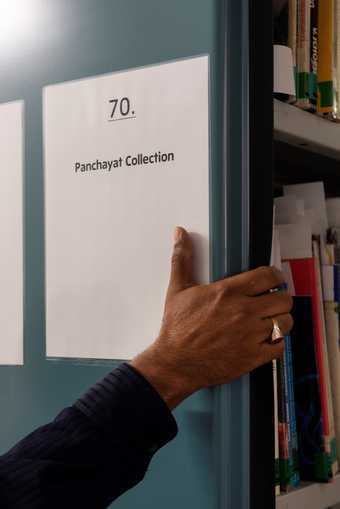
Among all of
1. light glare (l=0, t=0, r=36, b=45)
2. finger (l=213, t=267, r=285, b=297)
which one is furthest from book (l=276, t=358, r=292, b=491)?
light glare (l=0, t=0, r=36, b=45)

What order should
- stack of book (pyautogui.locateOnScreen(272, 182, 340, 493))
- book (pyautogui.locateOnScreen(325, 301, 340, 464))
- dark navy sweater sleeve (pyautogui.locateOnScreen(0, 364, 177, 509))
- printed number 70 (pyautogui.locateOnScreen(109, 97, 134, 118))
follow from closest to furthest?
dark navy sweater sleeve (pyautogui.locateOnScreen(0, 364, 177, 509))
printed number 70 (pyautogui.locateOnScreen(109, 97, 134, 118))
stack of book (pyautogui.locateOnScreen(272, 182, 340, 493))
book (pyautogui.locateOnScreen(325, 301, 340, 464))

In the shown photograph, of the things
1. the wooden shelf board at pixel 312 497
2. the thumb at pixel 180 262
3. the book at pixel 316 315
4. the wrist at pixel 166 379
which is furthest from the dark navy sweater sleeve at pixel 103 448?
the book at pixel 316 315

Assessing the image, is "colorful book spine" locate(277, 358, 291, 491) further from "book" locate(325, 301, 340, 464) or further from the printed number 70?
the printed number 70

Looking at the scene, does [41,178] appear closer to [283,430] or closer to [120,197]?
[120,197]

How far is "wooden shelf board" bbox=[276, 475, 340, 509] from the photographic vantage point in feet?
3.50

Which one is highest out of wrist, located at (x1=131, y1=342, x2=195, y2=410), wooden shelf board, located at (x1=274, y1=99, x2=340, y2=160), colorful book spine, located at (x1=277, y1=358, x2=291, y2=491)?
wooden shelf board, located at (x1=274, y1=99, x2=340, y2=160)

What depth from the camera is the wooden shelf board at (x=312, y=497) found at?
107 centimetres

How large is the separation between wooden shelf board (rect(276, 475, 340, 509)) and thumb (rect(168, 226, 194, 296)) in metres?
0.33

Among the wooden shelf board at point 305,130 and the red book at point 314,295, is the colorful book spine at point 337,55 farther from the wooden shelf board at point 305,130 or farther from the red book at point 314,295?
the red book at point 314,295

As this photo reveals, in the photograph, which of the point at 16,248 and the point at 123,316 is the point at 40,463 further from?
the point at 16,248

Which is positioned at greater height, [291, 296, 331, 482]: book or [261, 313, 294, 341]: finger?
[261, 313, 294, 341]: finger

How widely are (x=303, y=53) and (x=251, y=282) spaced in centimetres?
43

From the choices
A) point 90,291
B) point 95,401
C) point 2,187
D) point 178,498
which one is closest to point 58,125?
point 2,187

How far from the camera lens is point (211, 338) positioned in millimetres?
916
